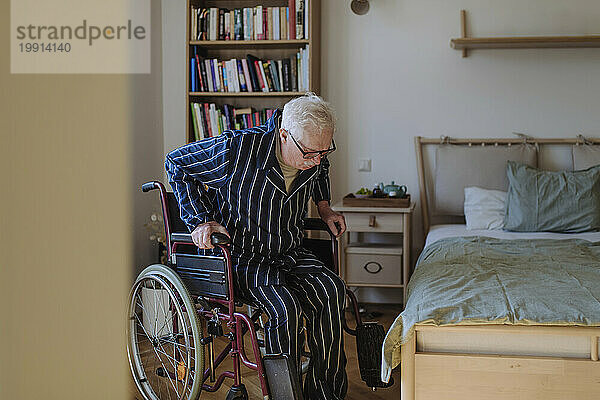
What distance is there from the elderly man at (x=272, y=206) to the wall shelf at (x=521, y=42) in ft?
5.69

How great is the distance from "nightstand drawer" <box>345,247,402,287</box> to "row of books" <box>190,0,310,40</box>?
48.5 inches

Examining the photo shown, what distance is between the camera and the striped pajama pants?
6.98 feet

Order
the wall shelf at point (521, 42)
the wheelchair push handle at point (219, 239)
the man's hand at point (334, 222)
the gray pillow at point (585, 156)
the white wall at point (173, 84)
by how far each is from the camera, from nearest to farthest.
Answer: the wheelchair push handle at point (219, 239), the man's hand at point (334, 222), the wall shelf at point (521, 42), the gray pillow at point (585, 156), the white wall at point (173, 84)

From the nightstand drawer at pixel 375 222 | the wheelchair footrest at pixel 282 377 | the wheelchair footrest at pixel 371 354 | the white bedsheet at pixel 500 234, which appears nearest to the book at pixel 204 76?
the nightstand drawer at pixel 375 222

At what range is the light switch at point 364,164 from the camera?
4.04 m

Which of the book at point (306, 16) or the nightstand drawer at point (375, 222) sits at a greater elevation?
the book at point (306, 16)

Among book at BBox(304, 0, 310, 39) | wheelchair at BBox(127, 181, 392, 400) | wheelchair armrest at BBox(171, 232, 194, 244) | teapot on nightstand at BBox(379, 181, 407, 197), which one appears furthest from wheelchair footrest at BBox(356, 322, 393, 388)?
book at BBox(304, 0, 310, 39)

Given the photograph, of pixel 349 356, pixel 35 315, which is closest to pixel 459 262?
pixel 349 356

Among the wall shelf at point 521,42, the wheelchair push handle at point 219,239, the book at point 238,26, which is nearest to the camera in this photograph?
the wheelchair push handle at point 219,239

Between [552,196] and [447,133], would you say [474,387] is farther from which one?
[447,133]

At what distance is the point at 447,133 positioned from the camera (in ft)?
13.0

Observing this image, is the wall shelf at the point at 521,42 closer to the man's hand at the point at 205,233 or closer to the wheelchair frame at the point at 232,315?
the wheelchair frame at the point at 232,315

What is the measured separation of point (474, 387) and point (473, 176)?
199 cm

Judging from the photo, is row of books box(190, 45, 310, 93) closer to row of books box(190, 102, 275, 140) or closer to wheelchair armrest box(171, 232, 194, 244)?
row of books box(190, 102, 275, 140)
